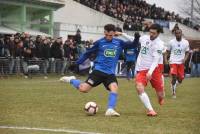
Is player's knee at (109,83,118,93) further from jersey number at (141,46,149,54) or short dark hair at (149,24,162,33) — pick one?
short dark hair at (149,24,162,33)

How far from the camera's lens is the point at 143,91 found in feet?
41.8

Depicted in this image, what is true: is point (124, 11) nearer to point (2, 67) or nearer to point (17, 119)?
point (2, 67)

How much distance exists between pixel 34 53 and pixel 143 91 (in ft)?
51.0

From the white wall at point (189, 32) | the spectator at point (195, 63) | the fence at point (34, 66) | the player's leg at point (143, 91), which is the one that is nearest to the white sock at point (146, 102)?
the player's leg at point (143, 91)

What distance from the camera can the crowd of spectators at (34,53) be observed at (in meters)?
26.1

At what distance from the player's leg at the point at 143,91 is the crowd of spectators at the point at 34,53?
1122 centimetres

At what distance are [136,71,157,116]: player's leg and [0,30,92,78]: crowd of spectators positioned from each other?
11219mm

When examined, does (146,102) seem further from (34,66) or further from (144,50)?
(34,66)

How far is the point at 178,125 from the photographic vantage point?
1058 centimetres

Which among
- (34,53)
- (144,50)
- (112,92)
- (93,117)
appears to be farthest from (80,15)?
(93,117)

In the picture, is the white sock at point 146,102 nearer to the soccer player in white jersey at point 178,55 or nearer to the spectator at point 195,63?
the soccer player in white jersey at point 178,55

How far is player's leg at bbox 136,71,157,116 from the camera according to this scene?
1243cm

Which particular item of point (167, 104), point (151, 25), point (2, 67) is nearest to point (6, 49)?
point (2, 67)

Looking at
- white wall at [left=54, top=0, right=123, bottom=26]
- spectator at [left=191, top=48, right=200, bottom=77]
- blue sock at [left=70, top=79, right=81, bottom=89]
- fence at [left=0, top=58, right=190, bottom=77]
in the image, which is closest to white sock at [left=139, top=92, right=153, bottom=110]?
blue sock at [left=70, top=79, right=81, bottom=89]
